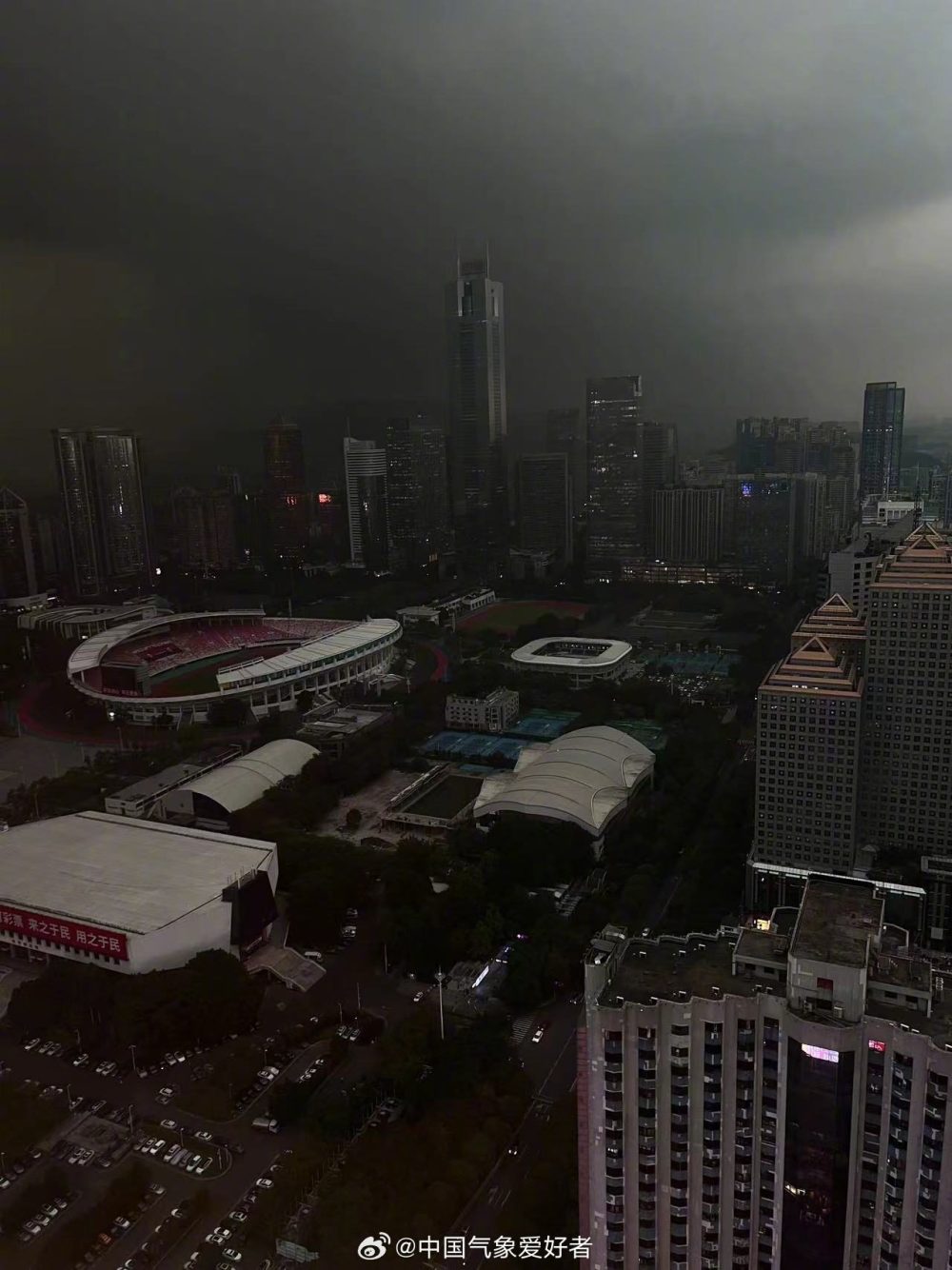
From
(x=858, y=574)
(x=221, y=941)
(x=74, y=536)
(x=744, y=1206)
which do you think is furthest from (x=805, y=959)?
(x=74, y=536)

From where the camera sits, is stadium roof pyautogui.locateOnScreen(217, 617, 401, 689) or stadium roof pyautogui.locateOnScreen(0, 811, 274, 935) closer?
stadium roof pyautogui.locateOnScreen(0, 811, 274, 935)

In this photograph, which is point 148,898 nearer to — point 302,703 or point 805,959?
point 805,959

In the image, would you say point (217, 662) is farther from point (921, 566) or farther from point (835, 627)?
point (921, 566)

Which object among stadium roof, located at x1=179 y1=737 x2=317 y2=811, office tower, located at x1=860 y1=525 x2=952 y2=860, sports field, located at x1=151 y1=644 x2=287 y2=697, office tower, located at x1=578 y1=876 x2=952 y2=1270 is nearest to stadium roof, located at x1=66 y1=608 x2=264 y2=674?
sports field, located at x1=151 y1=644 x2=287 y2=697

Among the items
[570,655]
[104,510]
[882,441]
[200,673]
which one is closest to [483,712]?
[570,655]

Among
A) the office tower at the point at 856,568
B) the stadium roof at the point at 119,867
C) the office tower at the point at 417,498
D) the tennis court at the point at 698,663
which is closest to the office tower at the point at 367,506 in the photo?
the office tower at the point at 417,498

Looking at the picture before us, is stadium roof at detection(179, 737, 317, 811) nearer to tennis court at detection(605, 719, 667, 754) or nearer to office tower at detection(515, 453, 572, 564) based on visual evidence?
tennis court at detection(605, 719, 667, 754)
